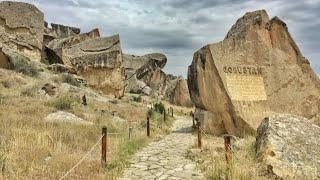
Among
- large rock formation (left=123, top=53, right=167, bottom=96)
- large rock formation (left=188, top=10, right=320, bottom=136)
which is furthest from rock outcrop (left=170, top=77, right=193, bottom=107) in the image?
large rock formation (left=188, top=10, right=320, bottom=136)

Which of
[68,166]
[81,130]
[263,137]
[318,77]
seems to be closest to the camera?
[68,166]

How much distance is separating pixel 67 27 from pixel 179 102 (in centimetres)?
1751

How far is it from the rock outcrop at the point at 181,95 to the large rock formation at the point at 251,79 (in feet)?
79.3

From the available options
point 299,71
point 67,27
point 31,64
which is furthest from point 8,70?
point 67,27

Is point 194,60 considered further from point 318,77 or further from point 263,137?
point 263,137

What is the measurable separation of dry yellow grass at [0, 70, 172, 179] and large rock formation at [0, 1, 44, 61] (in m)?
13.1

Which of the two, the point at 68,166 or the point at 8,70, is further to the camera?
the point at 8,70

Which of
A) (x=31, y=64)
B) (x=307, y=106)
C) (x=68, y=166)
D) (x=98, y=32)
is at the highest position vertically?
(x=98, y=32)

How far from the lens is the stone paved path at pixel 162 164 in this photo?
8.82 meters

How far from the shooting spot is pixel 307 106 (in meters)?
16.5

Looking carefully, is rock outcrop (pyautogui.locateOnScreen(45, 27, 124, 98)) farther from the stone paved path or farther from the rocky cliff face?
the stone paved path

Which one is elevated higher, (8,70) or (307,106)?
(8,70)

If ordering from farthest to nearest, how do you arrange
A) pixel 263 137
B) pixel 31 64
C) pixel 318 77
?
pixel 31 64 < pixel 318 77 < pixel 263 137

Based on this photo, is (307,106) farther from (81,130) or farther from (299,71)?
(81,130)
